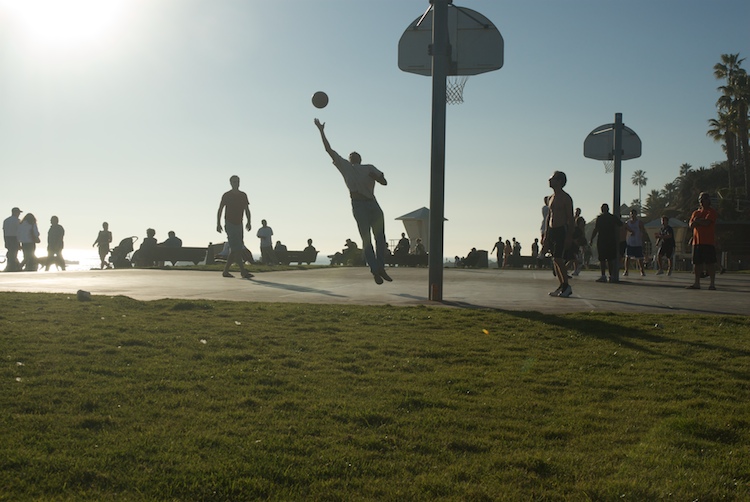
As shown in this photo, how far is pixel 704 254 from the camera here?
14.3m

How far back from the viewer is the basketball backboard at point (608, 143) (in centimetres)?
1795

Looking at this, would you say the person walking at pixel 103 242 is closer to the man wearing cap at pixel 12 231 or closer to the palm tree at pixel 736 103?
the man wearing cap at pixel 12 231

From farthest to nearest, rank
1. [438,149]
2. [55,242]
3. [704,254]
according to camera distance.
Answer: [55,242] < [704,254] < [438,149]

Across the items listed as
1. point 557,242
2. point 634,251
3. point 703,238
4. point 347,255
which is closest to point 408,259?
point 347,255

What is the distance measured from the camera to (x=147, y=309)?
8.61m

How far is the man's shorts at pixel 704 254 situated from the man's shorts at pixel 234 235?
9407 mm

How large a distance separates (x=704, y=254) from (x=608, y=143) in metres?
4.72

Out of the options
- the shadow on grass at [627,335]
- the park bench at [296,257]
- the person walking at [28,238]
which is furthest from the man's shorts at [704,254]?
the park bench at [296,257]

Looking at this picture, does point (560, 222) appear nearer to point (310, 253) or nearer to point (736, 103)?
point (310, 253)

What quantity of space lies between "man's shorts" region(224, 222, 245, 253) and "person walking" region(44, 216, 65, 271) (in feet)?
36.2

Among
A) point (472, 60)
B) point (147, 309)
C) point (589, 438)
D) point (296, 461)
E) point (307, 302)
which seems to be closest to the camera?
point (296, 461)

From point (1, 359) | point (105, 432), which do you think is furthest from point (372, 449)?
point (1, 359)

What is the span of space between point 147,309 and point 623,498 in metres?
6.64

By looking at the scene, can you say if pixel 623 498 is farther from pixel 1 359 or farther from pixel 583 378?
pixel 1 359
